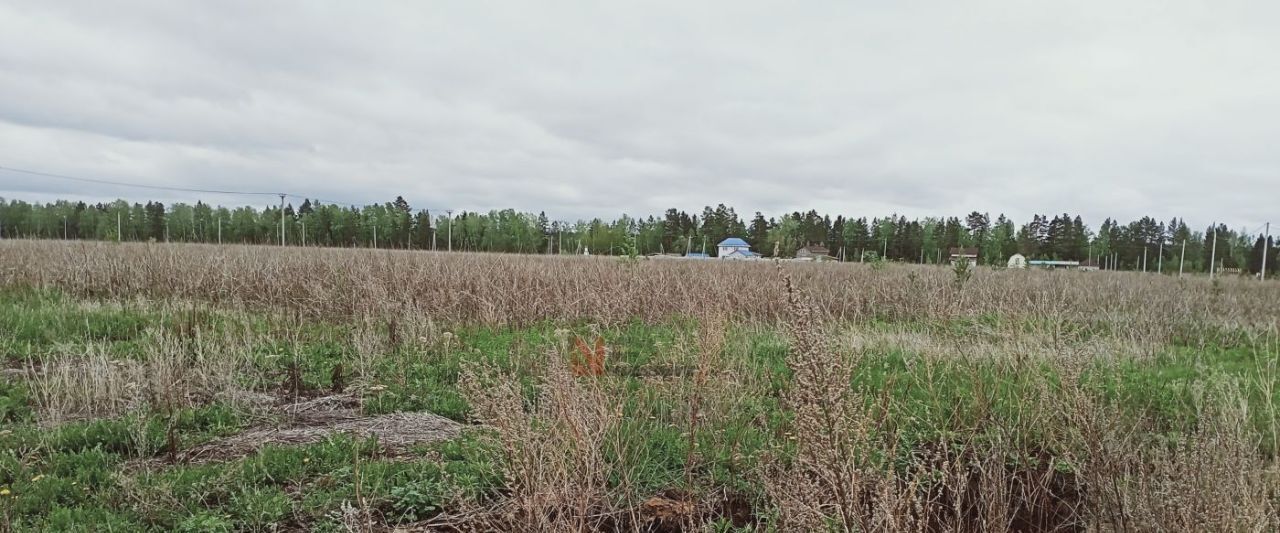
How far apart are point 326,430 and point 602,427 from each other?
2.15 metres

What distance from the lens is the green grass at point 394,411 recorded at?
255cm

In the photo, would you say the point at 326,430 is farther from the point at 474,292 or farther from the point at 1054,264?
the point at 1054,264

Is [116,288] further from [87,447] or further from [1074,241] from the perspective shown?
[1074,241]

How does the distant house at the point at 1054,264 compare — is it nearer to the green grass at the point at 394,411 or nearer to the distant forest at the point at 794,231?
the distant forest at the point at 794,231

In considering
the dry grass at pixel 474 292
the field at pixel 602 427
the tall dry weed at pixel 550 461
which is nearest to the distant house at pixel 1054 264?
the dry grass at pixel 474 292

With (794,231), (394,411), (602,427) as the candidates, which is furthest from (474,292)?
(794,231)

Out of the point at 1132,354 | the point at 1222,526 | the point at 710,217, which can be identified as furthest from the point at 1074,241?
the point at 1222,526

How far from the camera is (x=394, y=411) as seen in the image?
13.0ft

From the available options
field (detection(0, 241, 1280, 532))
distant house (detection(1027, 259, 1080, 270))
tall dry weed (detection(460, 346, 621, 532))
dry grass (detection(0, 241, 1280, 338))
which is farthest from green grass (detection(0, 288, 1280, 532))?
distant house (detection(1027, 259, 1080, 270))

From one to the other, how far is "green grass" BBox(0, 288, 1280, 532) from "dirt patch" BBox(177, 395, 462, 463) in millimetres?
136

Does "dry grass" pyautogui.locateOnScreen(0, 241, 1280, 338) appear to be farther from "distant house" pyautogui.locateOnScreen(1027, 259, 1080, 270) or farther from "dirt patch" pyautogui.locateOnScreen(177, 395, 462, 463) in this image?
"distant house" pyautogui.locateOnScreen(1027, 259, 1080, 270)

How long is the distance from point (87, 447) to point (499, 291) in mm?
5218

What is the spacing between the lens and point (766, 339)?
21.6ft

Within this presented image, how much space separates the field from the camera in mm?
2123
